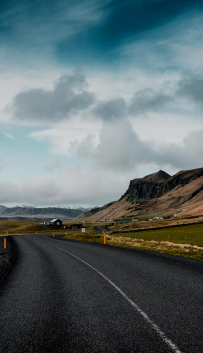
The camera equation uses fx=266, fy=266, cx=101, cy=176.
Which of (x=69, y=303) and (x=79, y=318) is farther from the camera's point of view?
(x=69, y=303)

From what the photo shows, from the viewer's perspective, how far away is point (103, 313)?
8320 mm

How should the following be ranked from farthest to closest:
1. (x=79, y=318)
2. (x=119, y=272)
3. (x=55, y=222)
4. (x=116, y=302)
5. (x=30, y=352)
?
(x=55, y=222)
(x=119, y=272)
(x=116, y=302)
(x=79, y=318)
(x=30, y=352)

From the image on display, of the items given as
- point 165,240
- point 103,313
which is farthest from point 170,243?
point 103,313

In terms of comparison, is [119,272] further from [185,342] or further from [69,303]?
[185,342]

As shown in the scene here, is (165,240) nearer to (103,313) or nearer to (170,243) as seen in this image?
(170,243)

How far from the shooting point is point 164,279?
1318 cm

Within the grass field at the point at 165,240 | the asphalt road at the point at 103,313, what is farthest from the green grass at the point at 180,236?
the asphalt road at the point at 103,313

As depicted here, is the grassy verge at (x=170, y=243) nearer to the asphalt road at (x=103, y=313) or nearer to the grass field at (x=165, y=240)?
the grass field at (x=165, y=240)

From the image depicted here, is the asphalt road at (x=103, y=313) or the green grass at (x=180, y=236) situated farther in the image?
the green grass at (x=180, y=236)

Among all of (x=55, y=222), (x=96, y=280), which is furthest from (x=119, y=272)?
(x=55, y=222)

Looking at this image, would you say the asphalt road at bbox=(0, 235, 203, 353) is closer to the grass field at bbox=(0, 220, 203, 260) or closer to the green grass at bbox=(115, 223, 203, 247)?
the grass field at bbox=(0, 220, 203, 260)

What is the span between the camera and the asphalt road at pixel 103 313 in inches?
246

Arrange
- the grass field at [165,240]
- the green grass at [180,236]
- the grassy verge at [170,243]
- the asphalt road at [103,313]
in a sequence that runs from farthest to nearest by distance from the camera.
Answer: the green grass at [180,236], the grass field at [165,240], the grassy verge at [170,243], the asphalt road at [103,313]

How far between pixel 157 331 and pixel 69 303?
3822 millimetres
